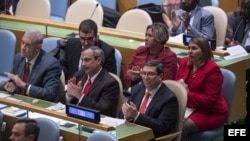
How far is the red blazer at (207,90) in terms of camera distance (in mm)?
5305

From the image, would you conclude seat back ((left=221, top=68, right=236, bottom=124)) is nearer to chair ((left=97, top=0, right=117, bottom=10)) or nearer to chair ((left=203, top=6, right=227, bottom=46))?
chair ((left=203, top=6, right=227, bottom=46))

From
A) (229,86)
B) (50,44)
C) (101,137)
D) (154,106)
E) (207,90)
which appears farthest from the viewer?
(50,44)

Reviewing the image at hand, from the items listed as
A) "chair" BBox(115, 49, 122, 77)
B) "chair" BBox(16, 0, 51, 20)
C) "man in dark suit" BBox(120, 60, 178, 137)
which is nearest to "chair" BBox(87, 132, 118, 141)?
"man in dark suit" BBox(120, 60, 178, 137)

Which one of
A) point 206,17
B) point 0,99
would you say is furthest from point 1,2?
point 0,99

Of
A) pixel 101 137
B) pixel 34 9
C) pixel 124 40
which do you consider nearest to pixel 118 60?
pixel 124 40

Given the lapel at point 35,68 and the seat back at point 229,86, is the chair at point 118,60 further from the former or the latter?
the seat back at point 229,86

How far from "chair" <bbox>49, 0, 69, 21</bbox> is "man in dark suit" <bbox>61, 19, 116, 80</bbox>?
8.12 feet

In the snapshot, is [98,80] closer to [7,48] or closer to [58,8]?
[7,48]

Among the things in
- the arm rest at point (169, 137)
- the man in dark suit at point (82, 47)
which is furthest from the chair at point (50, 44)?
the arm rest at point (169, 137)

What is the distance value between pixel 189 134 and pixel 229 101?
0.45 m

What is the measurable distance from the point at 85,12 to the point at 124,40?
1363 mm

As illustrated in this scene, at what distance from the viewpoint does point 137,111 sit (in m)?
4.85

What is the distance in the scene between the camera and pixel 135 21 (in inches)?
281

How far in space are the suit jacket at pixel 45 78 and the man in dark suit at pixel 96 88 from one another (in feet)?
0.59
